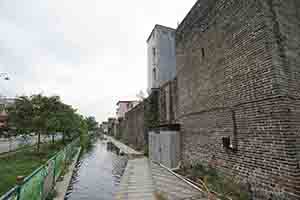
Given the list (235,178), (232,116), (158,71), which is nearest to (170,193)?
(235,178)

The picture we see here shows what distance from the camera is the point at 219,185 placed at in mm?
5387

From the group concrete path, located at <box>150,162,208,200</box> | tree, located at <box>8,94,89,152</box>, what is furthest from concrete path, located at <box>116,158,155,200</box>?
tree, located at <box>8,94,89,152</box>

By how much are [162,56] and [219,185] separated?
1296 cm

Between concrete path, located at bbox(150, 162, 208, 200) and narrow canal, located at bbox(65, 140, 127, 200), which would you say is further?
narrow canal, located at bbox(65, 140, 127, 200)

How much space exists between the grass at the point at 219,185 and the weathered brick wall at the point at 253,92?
25 cm

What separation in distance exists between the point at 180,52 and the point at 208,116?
4.02 metres

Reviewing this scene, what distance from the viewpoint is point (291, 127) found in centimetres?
391

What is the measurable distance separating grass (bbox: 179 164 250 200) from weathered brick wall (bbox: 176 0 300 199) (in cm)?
25

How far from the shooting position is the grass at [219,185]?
4738 mm

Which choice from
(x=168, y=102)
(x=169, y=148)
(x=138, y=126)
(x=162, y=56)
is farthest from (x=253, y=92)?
(x=138, y=126)

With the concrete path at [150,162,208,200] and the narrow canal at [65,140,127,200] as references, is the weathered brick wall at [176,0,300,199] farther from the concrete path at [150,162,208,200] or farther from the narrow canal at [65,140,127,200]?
the narrow canal at [65,140,127,200]

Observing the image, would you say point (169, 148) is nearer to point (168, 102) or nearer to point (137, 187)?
point (137, 187)

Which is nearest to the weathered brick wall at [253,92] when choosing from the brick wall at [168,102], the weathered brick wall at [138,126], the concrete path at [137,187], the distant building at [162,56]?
the concrete path at [137,187]

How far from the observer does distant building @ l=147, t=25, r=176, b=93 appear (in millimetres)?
16750
